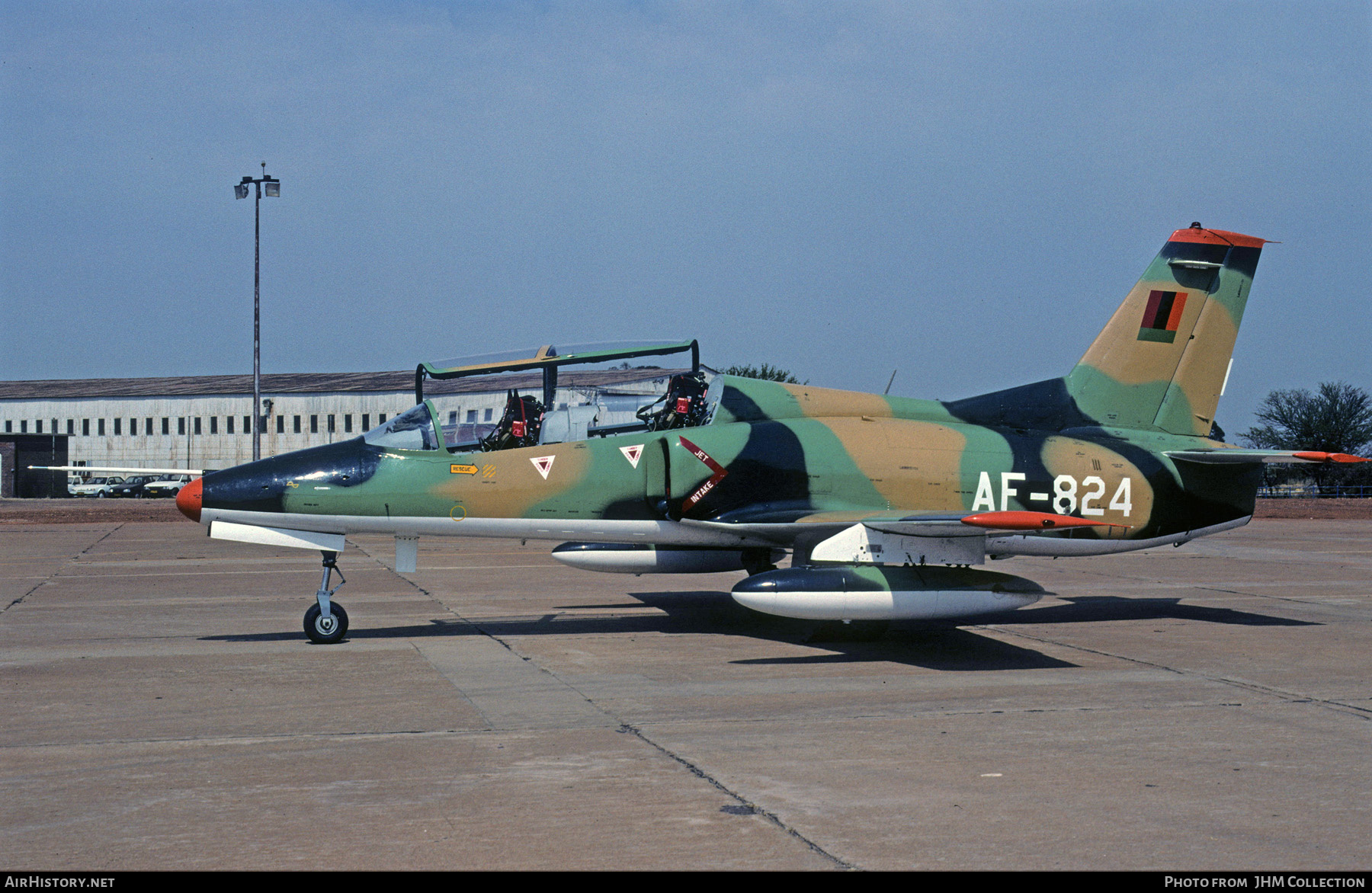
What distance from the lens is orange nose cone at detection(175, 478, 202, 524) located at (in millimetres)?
10844

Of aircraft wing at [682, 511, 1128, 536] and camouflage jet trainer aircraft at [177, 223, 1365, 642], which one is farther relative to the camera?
camouflage jet trainer aircraft at [177, 223, 1365, 642]

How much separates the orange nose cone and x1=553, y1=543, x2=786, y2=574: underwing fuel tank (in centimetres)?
456

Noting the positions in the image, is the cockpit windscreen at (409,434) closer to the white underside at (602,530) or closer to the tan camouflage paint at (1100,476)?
the white underside at (602,530)

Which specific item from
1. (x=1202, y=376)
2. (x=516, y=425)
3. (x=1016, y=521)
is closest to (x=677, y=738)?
(x=1016, y=521)

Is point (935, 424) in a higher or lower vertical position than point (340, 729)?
higher

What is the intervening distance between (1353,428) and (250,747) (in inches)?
3145

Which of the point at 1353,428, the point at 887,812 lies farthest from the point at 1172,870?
the point at 1353,428

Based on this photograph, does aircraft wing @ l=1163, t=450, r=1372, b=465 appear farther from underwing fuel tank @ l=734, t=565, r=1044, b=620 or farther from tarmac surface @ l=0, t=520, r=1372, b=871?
underwing fuel tank @ l=734, t=565, r=1044, b=620

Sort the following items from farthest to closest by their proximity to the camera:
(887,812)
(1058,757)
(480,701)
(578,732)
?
(480,701) → (578,732) → (1058,757) → (887,812)

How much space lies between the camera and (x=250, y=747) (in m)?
7.15

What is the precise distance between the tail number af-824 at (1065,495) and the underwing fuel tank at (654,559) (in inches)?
101

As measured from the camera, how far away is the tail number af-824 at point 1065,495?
12594mm

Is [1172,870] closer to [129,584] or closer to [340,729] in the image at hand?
[340,729]

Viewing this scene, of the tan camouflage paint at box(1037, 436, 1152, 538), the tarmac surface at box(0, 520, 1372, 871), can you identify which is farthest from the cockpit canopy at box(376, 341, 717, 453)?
the tan camouflage paint at box(1037, 436, 1152, 538)
